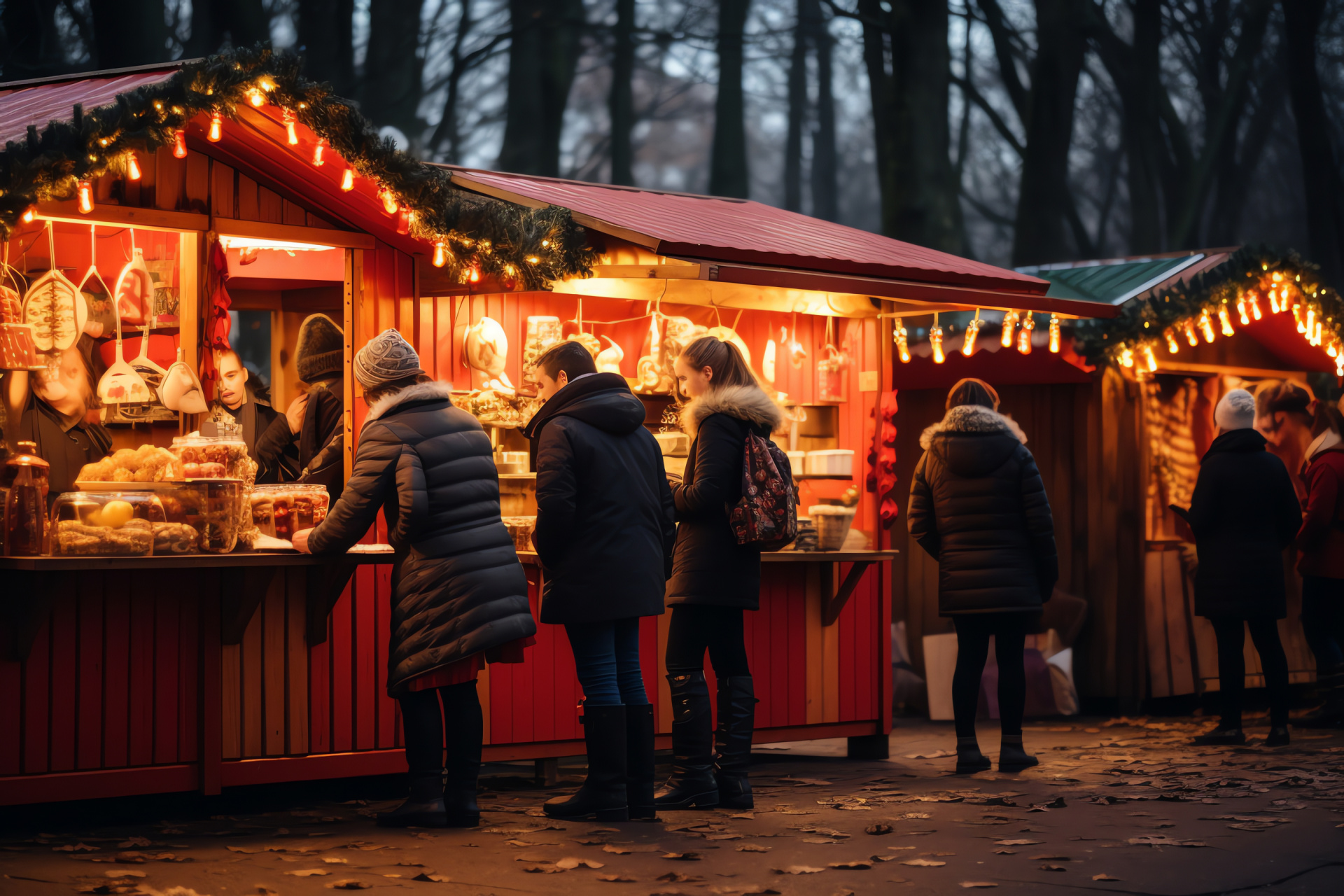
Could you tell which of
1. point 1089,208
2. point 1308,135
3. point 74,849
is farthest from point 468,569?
point 1089,208

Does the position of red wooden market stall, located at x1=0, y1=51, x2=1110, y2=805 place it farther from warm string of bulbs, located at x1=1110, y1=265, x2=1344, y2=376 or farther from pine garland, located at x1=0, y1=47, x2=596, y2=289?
warm string of bulbs, located at x1=1110, y1=265, x2=1344, y2=376

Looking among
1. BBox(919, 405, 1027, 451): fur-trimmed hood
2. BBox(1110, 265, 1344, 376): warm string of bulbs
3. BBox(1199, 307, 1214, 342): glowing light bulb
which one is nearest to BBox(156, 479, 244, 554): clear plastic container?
BBox(919, 405, 1027, 451): fur-trimmed hood

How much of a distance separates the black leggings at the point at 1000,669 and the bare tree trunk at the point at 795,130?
73.6 ft

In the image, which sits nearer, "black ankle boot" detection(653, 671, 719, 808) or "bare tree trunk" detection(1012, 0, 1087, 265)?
"black ankle boot" detection(653, 671, 719, 808)

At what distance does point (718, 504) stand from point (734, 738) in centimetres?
92

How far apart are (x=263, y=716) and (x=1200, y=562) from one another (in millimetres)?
5086

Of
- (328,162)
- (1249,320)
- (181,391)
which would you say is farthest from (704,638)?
(1249,320)

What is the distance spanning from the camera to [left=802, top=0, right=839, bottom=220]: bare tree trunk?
29.5 m

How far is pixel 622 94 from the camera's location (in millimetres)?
24359

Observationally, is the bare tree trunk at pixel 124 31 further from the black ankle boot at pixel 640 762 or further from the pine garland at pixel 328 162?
the black ankle boot at pixel 640 762

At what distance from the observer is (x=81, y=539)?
547 cm

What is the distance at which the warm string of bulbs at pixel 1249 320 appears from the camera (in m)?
9.84

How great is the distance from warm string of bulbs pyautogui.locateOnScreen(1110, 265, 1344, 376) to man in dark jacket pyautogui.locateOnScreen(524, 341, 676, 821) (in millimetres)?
4885

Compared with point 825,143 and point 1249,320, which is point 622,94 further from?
point 1249,320
